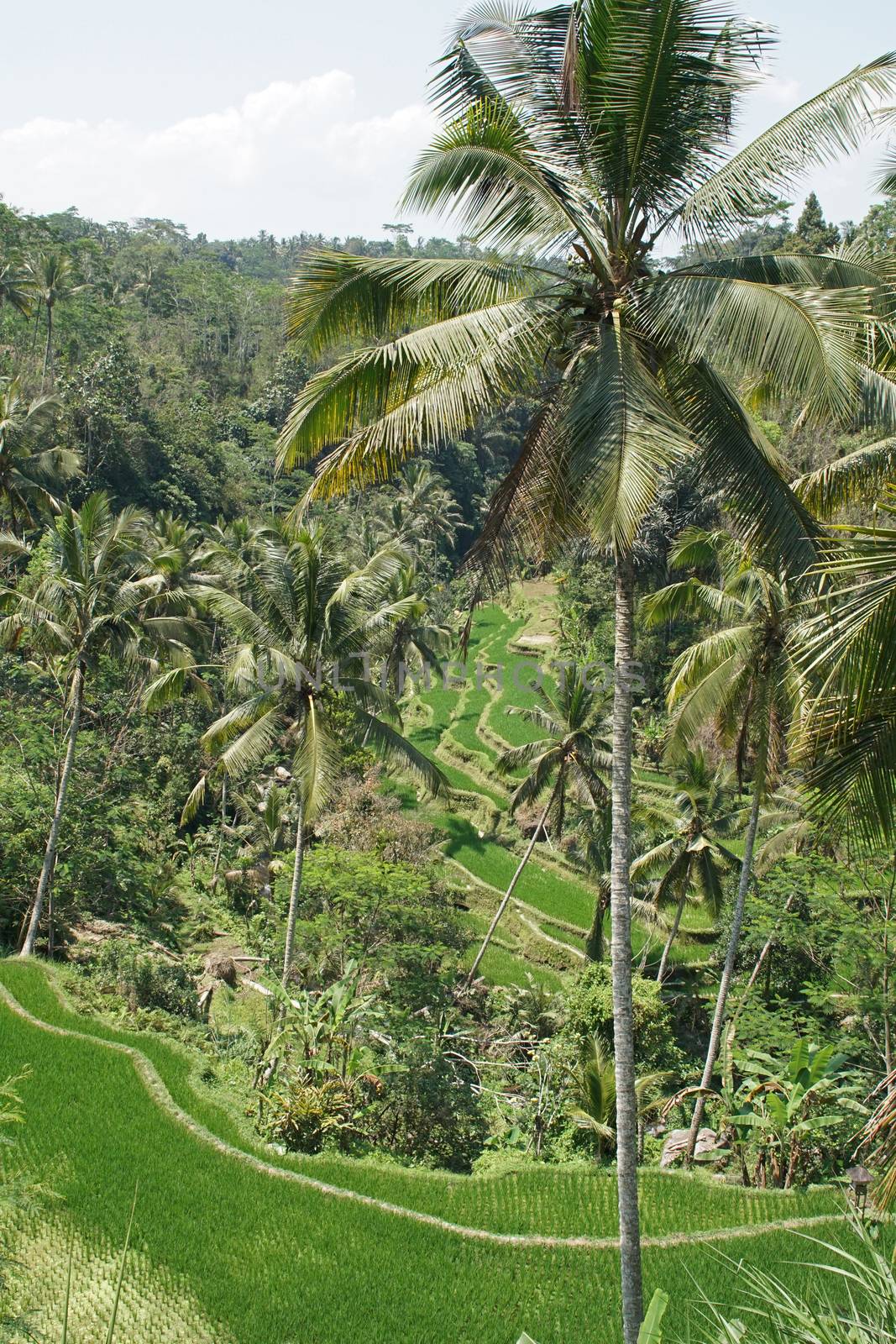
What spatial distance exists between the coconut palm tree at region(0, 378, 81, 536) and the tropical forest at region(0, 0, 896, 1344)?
6.2 inches

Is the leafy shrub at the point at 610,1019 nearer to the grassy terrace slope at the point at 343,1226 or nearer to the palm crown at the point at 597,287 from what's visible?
the grassy terrace slope at the point at 343,1226

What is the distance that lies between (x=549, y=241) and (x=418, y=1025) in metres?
9.48

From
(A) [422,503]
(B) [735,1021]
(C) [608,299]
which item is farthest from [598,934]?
A: (A) [422,503]

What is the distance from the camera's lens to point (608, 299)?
5730mm

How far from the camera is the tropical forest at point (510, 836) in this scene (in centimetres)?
543

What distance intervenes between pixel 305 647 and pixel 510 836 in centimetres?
1477

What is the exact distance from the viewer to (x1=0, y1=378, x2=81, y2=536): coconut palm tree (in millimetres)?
23812

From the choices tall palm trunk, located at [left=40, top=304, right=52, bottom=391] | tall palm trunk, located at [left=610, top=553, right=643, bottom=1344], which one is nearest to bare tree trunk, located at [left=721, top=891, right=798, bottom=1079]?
tall palm trunk, located at [left=610, top=553, right=643, bottom=1344]

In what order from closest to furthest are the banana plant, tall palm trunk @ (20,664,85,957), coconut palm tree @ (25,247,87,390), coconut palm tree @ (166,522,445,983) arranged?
the banana plant, coconut palm tree @ (166,522,445,983), tall palm trunk @ (20,664,85,957), coconut palm tree @ (25,247,87,390)

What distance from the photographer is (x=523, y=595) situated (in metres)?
46.7

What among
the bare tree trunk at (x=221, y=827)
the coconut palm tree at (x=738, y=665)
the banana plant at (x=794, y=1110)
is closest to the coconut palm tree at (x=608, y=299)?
the banana plant at (x=794, y=1110)

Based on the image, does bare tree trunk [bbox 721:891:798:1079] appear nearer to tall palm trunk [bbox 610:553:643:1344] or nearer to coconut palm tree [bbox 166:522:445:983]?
coconut palm tree [bbox 166:522:445:983]

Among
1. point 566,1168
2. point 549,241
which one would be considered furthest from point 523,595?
point 549,241

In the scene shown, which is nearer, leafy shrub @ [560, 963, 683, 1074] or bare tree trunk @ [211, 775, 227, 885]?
leafy shrub @ [560, 963, 683, 1074]
